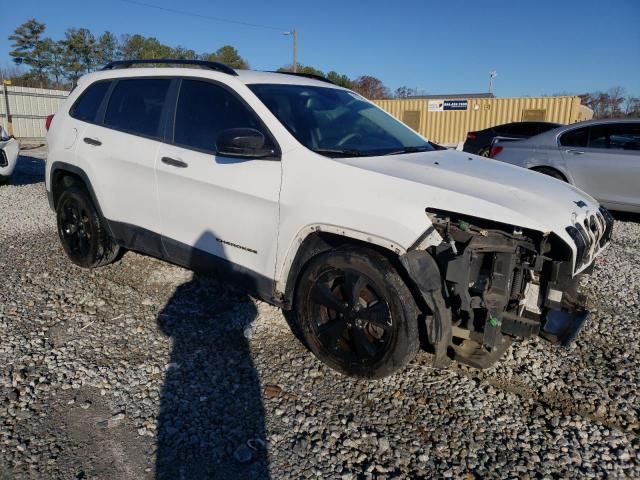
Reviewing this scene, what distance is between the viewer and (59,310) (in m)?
4.06

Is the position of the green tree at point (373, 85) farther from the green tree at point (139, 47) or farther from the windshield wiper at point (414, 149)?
the windshield wiper at point (414, 149)

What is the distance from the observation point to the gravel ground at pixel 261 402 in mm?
2438

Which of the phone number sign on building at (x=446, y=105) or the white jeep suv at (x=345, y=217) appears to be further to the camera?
the phone number sign on building at (x=446, y=105)

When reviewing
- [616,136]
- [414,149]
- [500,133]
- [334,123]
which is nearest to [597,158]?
[616,136]

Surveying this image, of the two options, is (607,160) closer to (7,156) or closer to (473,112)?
(7,156)

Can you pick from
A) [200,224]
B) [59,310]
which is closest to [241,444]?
[200,224]

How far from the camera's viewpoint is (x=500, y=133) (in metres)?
12.3

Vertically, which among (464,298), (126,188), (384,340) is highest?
(126,188)

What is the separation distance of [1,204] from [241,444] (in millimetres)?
7642

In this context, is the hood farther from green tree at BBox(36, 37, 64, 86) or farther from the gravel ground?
green tree at BBox(36, 37, 64, 86)

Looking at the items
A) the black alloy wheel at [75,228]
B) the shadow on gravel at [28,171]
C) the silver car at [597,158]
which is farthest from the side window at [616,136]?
the shadow on gravel at [28,171]

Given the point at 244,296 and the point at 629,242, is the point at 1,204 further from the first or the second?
the point at 629,242

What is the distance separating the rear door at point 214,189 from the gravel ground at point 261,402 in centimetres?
64

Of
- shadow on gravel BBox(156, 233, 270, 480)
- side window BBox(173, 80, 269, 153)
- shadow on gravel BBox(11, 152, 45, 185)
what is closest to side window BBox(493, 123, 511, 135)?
shadow on gravel BBox(156, 233, 270, 480)
